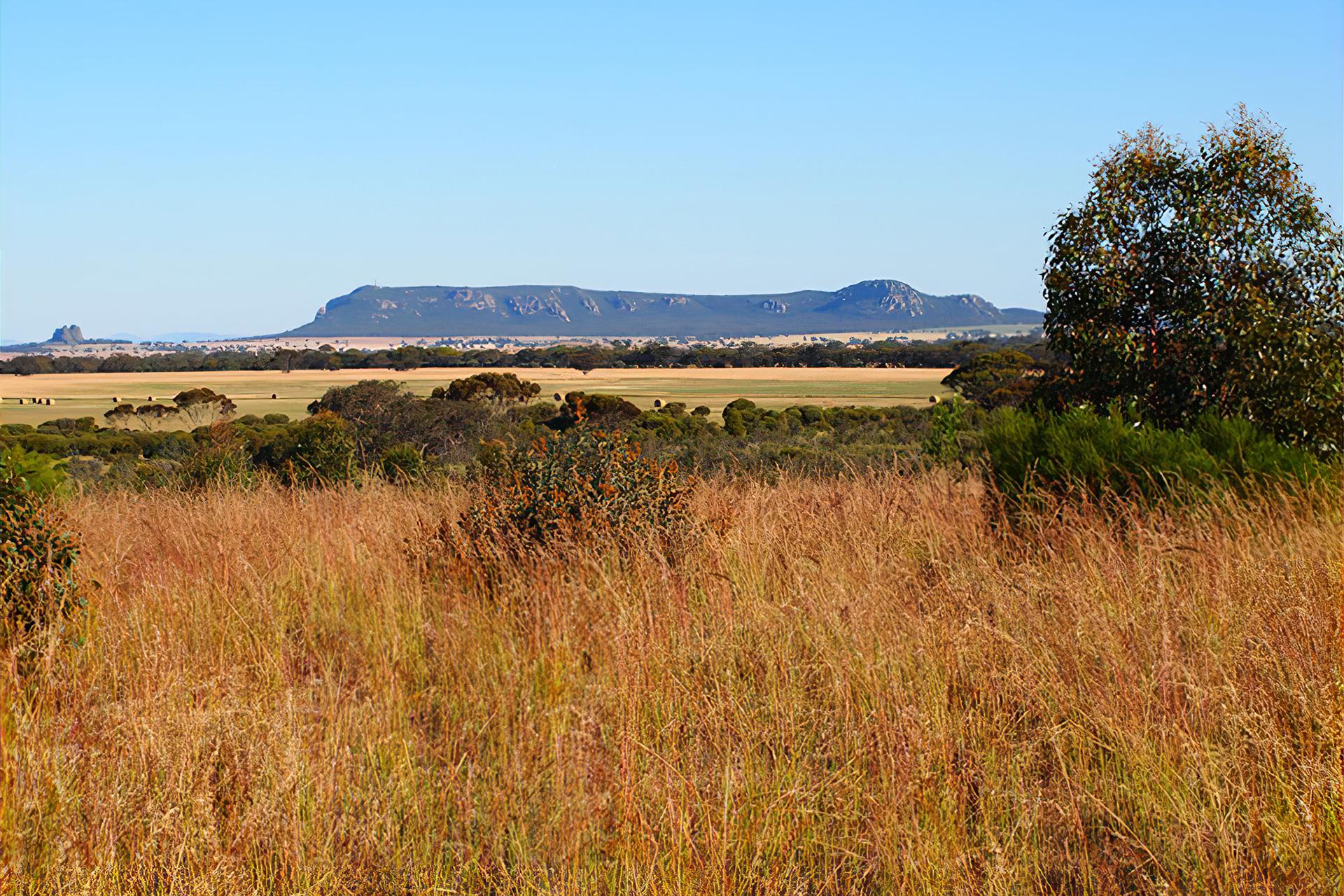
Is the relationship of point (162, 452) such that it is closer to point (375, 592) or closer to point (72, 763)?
point (375, 592)

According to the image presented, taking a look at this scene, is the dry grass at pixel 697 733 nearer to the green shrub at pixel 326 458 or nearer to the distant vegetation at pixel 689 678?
the distant vegetation at pixel 689 678

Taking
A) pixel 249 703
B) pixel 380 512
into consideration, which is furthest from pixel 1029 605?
pixel 380 512

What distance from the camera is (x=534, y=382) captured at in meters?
38.2

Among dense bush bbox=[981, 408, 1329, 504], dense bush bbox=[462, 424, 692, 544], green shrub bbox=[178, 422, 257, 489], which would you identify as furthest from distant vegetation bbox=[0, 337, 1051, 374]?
dense bush bbox=[462, 424, 692, 544]

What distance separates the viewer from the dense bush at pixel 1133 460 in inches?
273

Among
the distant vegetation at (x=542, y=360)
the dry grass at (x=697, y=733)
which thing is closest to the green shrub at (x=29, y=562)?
the dry grass at (x=697, y=733)

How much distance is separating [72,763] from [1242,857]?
119 inches

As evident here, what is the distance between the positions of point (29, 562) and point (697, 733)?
2.58 meters

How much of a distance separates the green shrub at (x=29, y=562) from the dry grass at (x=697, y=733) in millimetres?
217

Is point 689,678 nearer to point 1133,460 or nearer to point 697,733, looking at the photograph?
point 697,733

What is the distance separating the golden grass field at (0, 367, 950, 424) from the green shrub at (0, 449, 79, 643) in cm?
2658

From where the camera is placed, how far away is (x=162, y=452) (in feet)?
65.6

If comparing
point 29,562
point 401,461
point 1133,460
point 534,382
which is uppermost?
point 29,562

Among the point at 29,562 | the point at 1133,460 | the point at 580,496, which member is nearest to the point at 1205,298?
the point at 1133,460
